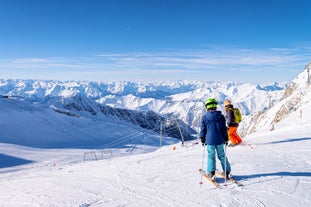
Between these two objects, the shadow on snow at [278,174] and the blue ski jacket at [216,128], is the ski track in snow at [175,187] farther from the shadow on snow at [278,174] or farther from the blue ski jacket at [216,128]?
the blue ski jacket at [216,128]

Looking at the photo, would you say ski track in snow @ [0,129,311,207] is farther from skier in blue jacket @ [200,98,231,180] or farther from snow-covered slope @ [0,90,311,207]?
skier in blue jacket @ [200,98,231,180]

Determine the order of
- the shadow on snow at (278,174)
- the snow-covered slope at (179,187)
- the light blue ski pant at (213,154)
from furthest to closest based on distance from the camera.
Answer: the shadow on snow at (278,174) < the light blue ski pant at (213,154) < the snow-covered slope at (179,187)

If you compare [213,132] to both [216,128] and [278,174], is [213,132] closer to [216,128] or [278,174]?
[216,128]

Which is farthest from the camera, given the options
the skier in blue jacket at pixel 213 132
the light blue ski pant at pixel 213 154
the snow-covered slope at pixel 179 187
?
the light blue ski pant at pixel 213 154

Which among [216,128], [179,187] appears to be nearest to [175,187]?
[179,187]

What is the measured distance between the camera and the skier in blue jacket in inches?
314

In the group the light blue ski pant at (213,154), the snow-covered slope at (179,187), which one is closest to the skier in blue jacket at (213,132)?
the light blue ski pant at (213,154)

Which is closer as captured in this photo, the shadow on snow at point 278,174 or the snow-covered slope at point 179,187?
the snow-covered slope at point 179,187

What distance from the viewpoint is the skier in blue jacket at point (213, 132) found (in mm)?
7965

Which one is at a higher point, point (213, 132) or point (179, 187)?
point (213, 132)

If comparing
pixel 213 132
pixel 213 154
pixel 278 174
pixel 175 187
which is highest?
pixel 213 132

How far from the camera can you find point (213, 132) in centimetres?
800

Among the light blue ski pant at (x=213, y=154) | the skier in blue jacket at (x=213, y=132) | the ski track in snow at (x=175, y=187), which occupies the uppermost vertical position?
the skier in blue jacket at (x=213, y=132)

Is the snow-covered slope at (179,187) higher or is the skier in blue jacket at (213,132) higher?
the skier in blue jacket at (213,132)
